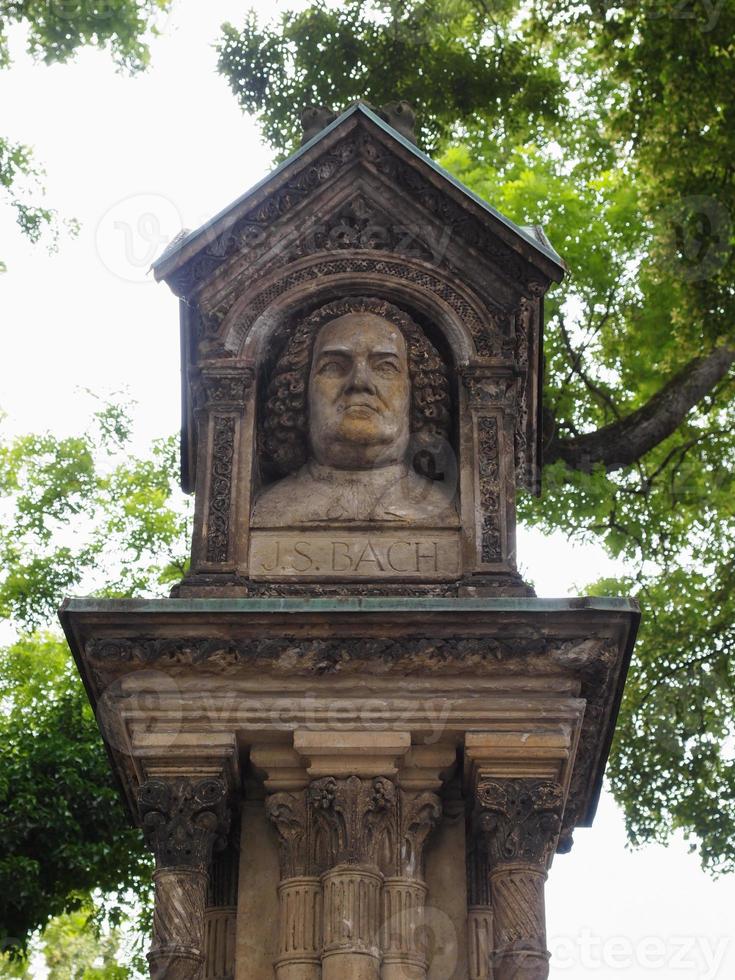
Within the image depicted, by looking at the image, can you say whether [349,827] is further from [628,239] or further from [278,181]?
[628,239]

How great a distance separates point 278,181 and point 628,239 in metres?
11.2

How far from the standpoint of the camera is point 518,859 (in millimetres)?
8062

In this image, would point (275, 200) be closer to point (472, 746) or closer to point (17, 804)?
point (472, 746)

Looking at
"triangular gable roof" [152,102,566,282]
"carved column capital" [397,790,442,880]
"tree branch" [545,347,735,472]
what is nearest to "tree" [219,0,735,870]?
"tree branch" [545,347,735,472]

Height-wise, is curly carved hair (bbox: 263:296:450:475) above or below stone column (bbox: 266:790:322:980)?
above

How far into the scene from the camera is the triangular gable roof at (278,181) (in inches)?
390

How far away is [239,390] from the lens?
9.74m

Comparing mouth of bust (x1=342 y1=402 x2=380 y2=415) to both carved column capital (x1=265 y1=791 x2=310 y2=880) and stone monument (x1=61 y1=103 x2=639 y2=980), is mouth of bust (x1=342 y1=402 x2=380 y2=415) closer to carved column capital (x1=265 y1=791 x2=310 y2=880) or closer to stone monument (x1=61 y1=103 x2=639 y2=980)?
stone monument (x1=61 y1=103 x2=639 y2=980)

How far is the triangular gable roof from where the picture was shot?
9906 mm

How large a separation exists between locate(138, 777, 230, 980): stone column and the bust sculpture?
5.99 feet

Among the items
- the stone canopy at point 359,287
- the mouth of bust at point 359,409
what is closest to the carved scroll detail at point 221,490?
the stone canopy at point 359,287

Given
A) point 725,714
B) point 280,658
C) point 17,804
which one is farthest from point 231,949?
point 725,714

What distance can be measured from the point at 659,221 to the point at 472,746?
33.9 feet

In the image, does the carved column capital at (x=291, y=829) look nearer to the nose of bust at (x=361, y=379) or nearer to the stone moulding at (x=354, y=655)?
the stone moulding at (x=354, y=655)
